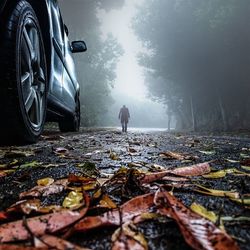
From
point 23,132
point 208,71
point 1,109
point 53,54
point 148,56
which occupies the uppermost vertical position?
point 148,56

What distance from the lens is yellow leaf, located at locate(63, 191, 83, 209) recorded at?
91cm

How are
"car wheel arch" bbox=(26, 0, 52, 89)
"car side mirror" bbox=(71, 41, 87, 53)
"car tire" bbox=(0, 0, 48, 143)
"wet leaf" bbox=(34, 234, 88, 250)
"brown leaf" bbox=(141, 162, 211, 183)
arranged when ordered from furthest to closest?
"car side mirror" bbox=(71, 41, 87, 53) < "car wheel arch" bbox=(26, 0, 52, 89) < "car tire" bbox=(0, 0, 48, 143) < "brown leaf" bbox=(141, 162, 211, 183) < "wet leaf" bbox=(34, 234, 88, 250)

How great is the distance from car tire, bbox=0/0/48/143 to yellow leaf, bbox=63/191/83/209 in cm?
147

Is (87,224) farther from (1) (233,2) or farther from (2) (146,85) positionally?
(2) (146,85)

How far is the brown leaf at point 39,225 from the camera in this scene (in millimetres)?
651

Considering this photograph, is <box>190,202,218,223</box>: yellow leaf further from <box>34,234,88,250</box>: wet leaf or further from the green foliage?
the green foliage

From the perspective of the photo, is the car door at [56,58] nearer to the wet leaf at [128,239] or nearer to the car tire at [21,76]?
the car tire at [21,76]

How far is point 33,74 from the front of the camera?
2.78 meters

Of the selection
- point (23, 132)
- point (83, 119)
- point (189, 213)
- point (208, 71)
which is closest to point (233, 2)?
point (208, 71)

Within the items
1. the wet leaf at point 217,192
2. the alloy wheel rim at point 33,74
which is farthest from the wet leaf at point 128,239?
the alloy wheel rim at point 33,74

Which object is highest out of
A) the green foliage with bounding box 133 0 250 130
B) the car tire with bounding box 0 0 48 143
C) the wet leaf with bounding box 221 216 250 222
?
the green foliage with bounding box 133 0 250 130

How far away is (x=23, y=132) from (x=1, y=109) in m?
0.31

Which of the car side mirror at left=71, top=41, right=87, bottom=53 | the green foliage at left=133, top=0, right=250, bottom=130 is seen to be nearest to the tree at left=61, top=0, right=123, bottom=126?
the green foliage at left=133, top=0, right=250, bottom=130

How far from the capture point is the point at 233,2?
16.3 metres
